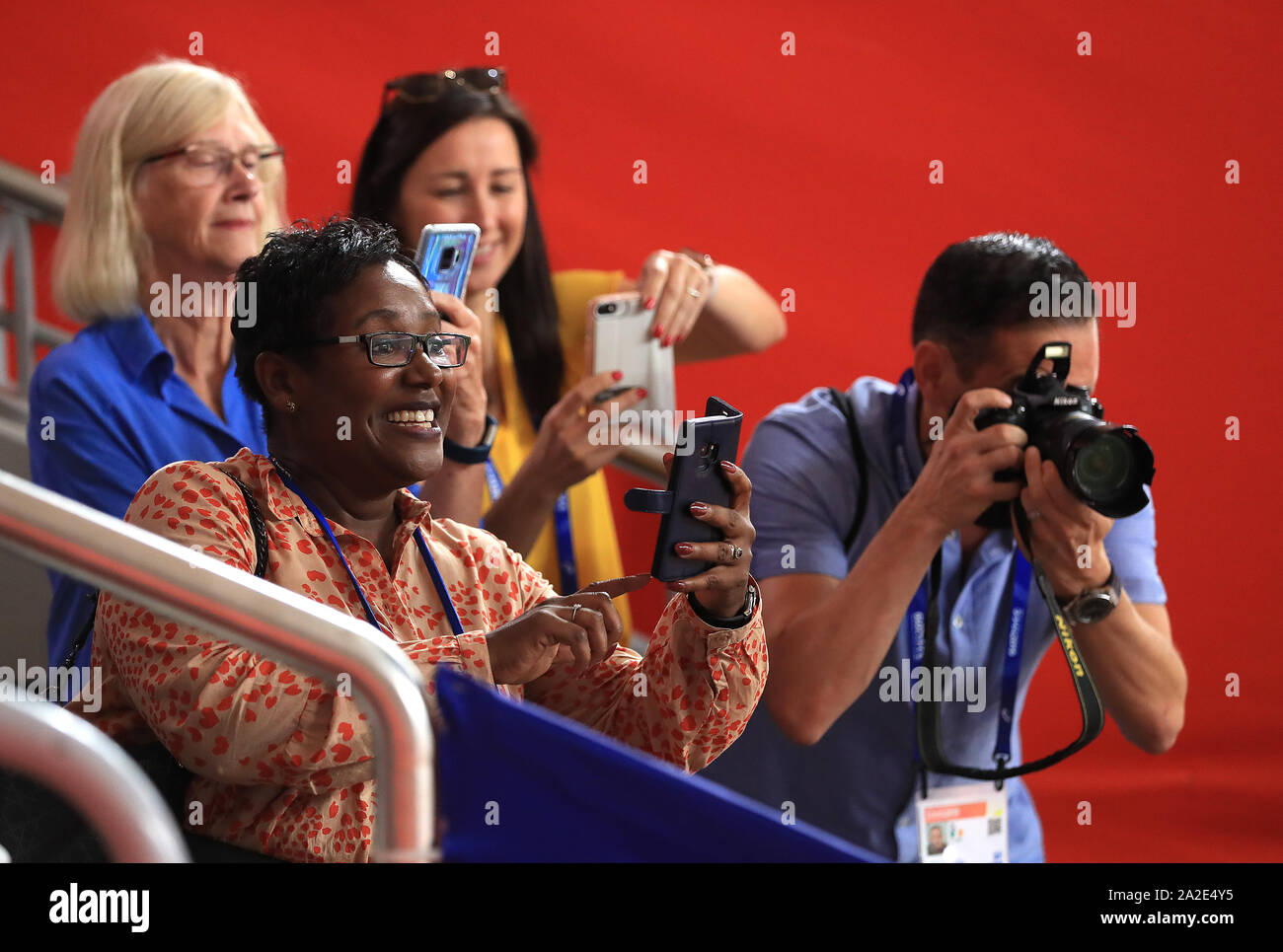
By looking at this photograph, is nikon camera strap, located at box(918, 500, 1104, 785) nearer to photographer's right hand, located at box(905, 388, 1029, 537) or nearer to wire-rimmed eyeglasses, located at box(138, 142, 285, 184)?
photographer's right hand, located at box(905, 388, 1029, 537)


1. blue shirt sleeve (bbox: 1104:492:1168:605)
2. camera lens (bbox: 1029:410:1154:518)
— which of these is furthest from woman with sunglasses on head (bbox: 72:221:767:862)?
blue shirt sleeve (bbox: 1104:492:1168:605)

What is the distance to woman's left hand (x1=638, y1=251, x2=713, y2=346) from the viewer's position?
1935mm

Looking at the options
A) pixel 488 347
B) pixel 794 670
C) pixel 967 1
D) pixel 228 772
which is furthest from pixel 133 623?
pixel 967 1

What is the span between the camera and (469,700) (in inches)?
29.1

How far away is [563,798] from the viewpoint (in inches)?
29.5

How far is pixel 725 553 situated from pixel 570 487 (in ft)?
2.23

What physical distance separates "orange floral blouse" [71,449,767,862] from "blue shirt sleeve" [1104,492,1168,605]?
2.33ft

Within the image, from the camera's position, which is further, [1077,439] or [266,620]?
[1077,439]

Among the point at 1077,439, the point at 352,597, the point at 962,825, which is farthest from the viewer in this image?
the point at 962,825

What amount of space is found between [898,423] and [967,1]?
1740 millimetres

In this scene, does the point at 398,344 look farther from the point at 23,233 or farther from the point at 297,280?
the point at 23,233

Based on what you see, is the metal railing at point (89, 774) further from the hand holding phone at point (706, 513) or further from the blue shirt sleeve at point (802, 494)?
the blue shirt sleeve at point (802, 494)

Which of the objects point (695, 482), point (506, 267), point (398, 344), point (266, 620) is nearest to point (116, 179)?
point (506, 267)
